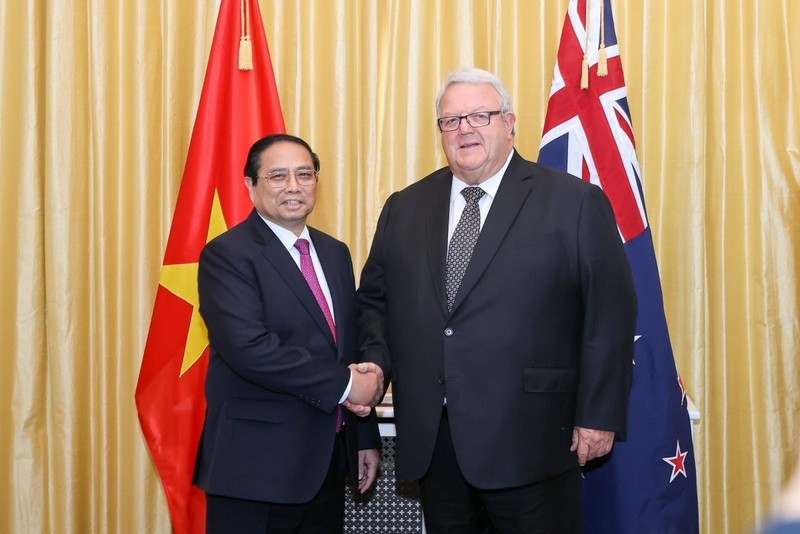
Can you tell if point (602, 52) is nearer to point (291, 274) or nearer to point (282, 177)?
point (282, 177)

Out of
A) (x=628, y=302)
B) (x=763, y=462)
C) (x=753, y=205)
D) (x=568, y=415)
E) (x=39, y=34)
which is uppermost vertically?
(x=39, y=34)

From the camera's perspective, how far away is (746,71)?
3.42m

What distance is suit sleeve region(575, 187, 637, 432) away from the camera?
7.59 ft

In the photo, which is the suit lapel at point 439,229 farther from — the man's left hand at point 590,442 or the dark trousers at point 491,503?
the man's left hand at point 590,442

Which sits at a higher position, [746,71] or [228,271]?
[746,71]

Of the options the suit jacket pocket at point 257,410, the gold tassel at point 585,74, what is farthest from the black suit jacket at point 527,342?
the gold tassel at point 585,74

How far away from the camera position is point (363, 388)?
2334mm

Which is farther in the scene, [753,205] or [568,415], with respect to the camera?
[753,205]

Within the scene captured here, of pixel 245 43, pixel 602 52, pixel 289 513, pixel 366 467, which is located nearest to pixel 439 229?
pixel 366 467

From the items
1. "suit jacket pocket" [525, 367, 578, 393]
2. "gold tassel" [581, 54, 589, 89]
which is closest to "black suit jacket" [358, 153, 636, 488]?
"suit jacket pocket" [525, 367, 578, 393]

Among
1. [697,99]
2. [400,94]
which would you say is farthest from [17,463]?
[697,99]

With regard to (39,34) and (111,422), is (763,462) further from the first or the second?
(39,34)

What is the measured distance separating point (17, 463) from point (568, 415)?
2353 mm

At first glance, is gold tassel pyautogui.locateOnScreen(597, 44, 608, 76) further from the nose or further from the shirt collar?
the shirt collar
